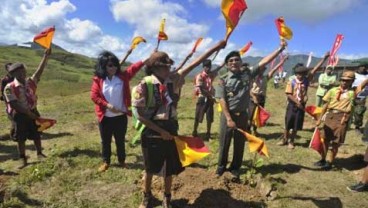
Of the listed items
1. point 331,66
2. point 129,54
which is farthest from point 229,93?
point 331,66

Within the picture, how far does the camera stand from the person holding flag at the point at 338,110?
813 centimetres

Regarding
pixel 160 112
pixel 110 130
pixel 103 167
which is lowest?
pixel 103 167

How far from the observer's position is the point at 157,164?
19.0 feet

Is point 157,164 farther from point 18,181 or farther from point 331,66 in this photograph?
point 331,66

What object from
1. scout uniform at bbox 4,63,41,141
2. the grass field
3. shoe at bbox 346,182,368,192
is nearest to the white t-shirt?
the grass field

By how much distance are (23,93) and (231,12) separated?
5013mm

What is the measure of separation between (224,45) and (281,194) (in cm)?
299

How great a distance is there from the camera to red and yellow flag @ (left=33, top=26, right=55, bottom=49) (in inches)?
344

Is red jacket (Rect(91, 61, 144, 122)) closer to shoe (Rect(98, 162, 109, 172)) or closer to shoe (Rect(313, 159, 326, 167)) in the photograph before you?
shoe (Rect(98, 162, 109, 172))

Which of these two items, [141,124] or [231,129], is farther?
[231,129]

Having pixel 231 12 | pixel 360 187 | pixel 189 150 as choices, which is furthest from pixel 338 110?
pixel 189 150

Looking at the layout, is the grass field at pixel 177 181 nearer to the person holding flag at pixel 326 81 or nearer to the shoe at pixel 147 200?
the shoe at pixel 147 200

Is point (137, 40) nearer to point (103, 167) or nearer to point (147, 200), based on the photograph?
point (103, 167)

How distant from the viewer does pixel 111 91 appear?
7.84m
